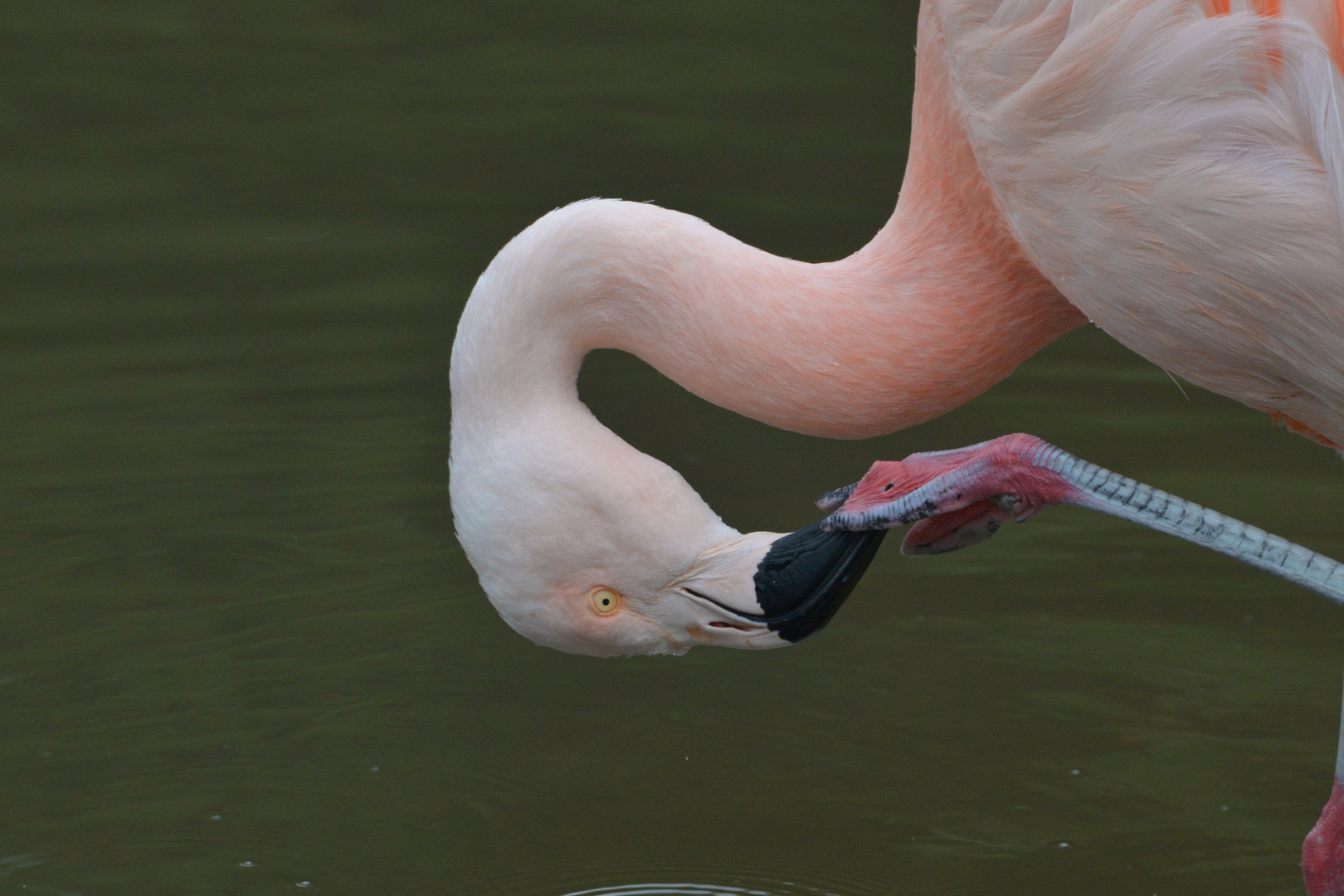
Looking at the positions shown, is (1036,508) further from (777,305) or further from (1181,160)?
(1181,160)

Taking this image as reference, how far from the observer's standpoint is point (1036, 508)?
3.71m

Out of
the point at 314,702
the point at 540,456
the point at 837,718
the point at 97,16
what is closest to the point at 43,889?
the point at 314,702

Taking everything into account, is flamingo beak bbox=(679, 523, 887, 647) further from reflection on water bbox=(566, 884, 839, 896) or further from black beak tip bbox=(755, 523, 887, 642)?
reflection on water bbox=(566, 884, 839, 896)

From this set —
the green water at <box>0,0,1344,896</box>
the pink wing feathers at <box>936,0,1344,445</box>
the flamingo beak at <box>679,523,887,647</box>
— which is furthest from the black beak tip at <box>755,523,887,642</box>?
the green water at <box>0,0,1344,896</box>

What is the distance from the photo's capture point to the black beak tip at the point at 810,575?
3809 mm

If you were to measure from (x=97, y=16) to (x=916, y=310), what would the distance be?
7.80 metres

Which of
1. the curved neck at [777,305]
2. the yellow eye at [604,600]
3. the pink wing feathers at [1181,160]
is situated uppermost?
the pink wing feathers at [1181,160]

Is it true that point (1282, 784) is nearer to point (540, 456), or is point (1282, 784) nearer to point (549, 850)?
point (549, 850)

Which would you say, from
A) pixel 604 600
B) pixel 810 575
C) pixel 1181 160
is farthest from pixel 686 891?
pixel 1181 160

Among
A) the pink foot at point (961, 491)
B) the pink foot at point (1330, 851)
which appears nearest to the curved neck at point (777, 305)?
the pink foot at point (961, 491)

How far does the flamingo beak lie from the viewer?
3.81 m

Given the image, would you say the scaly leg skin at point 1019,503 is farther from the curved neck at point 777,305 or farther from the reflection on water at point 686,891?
the reflection on water at point 686,891

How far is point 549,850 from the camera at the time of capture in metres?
4.52

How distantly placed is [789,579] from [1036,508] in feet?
1.88
